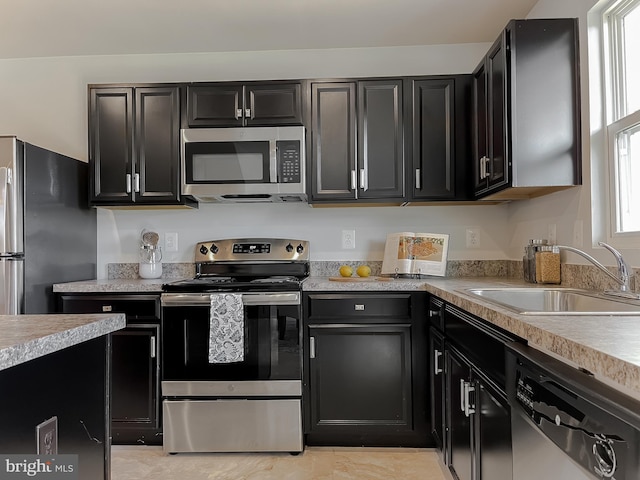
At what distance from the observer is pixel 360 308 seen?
234 centimetres

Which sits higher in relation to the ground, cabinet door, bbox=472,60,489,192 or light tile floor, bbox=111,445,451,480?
cabinet door, bbox=472,60,489,192

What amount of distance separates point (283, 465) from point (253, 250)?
Result: 1.29 metres

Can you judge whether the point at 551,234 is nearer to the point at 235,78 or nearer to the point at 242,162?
the point at 242,162

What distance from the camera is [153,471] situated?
2.18 metres

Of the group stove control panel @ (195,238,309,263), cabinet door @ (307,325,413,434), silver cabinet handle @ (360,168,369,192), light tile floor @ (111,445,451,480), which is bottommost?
light tile floor @ (111,445,451,480)

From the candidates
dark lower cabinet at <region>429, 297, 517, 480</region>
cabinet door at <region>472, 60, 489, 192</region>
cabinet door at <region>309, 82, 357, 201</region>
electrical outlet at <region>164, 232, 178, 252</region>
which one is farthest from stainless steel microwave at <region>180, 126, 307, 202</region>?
dark lower cabinet at <region>429, 297, 517, 480</region>

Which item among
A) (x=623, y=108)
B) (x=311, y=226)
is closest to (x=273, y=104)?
(x=311, y=226)

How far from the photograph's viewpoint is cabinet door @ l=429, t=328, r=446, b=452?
6.75ft

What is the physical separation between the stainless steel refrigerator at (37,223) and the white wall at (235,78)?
14.0 inches

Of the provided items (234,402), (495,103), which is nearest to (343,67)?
(495,103)

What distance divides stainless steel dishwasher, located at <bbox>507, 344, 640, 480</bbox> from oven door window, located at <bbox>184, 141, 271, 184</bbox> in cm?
186

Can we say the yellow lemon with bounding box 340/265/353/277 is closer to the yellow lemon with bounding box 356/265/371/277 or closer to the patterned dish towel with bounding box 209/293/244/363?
the yellow lemon with bounding box 356/265/371/277

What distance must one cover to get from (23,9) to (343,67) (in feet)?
6.18

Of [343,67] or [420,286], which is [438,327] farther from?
[343,67]
